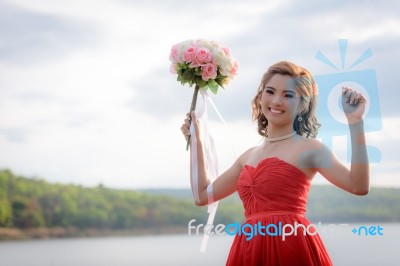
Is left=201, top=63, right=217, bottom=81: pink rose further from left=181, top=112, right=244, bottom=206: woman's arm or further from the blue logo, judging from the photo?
the blue logo

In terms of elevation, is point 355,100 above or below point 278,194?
above

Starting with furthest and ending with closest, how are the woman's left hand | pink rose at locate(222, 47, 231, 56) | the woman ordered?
pink rose at locate(222, 47, 231, 56) < the woman < the woman's left hand

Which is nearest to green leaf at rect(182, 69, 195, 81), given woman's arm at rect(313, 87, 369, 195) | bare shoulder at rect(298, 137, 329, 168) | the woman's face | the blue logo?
the woman's face

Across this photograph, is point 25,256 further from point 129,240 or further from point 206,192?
point 206,192

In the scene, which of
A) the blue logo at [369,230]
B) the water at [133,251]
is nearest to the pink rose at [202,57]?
the blue logo at [369,230]

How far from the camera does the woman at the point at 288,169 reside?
3170 millimetres

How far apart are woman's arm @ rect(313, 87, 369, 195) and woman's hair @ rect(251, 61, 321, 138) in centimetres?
34

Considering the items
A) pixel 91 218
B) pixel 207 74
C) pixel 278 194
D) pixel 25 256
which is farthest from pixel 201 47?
pixel 91 218

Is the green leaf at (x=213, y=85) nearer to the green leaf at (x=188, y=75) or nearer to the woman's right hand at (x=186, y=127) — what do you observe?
the green leaf at (x=188, y=75)

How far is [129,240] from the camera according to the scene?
41.0 metres

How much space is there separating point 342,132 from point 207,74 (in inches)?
35.7

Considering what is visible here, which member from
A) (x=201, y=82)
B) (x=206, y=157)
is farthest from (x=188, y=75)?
(x=206, y=157)

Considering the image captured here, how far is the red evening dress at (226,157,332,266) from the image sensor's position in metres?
3.29

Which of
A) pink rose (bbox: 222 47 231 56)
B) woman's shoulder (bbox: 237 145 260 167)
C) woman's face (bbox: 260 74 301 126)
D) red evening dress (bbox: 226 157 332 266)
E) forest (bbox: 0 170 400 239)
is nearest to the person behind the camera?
red evening dress (bbox: 226 157 332 266)
